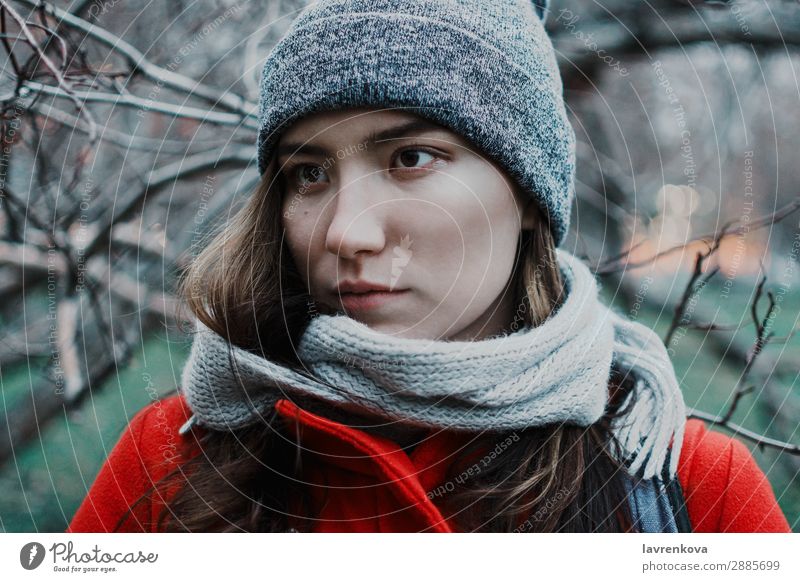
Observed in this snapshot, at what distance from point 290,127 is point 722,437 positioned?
45 cm

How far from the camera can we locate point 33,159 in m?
0.60

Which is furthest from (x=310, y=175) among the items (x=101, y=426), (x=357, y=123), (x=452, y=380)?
(x=101, y=426)

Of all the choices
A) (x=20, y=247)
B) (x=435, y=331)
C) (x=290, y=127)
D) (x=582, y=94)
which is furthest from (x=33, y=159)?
(x=582, y=94)

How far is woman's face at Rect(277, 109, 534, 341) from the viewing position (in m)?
0.46

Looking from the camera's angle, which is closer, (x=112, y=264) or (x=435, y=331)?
(x=435, y=331)

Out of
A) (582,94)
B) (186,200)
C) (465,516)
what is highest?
(582,94)

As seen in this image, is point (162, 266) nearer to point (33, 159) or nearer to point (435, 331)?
point (33, 159)

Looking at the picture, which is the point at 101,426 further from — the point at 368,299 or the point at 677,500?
the point at 677,500

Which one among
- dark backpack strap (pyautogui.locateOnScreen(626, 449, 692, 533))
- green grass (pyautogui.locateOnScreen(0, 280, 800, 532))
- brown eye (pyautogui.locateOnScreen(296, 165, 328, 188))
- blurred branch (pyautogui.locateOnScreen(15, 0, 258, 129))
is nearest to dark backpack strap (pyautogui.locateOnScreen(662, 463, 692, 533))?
dark backpack strap (pyautogui.locateOnScreen(626, 449, 692, 533))

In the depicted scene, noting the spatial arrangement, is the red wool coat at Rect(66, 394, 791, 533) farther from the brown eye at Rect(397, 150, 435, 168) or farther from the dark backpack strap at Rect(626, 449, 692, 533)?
the brown eye at Rect(397, 150, 435, 168)

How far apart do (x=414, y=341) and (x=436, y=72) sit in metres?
0.19

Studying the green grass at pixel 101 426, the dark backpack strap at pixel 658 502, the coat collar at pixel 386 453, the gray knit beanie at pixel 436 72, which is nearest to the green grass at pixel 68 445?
the green grass at pixel 101 426

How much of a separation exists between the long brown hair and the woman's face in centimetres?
4

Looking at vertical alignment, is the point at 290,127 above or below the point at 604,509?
above
